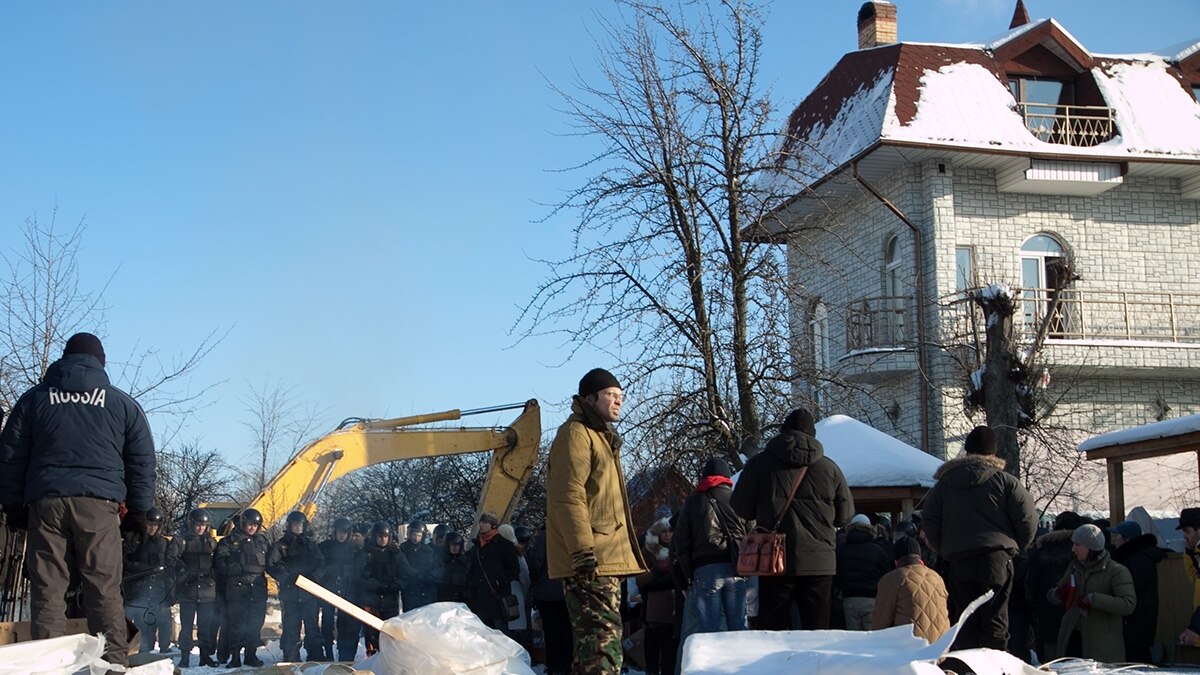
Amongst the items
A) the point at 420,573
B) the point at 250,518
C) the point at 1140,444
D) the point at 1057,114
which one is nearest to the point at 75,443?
the point at 250,518

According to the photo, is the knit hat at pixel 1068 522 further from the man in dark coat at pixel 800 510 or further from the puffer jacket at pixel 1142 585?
the man in dark coat at pixel 800 510

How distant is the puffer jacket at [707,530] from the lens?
9.05 m

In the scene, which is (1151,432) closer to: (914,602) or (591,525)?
(914,602)

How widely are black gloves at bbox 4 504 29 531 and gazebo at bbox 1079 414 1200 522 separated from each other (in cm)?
1175

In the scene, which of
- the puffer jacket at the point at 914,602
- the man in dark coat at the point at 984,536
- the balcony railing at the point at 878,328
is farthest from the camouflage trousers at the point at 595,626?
the balcony railing at the point at 878,328

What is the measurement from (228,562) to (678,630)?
634cm

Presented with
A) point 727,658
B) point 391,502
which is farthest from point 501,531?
point 391,502

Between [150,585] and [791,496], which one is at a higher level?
[791,496]

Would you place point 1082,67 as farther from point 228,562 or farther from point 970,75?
point 228,562

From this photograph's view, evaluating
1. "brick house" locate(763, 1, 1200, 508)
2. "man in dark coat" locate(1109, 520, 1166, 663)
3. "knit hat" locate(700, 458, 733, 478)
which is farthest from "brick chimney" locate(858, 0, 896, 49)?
"knit hat" locate(700, 458, 733, 478)

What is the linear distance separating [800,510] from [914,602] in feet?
2.99

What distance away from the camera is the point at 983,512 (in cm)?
799

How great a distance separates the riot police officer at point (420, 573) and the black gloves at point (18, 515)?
783 cm

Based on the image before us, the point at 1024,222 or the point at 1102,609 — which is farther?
the point at 1024,222
